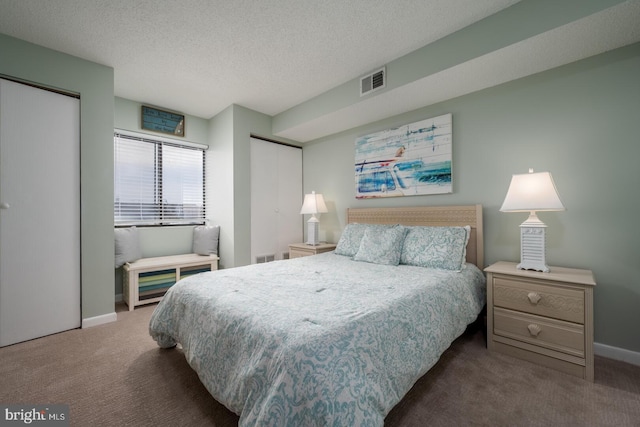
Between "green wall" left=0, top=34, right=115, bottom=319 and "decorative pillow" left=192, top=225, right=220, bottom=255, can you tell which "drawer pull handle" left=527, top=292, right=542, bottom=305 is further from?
"green wall" left=0, top=34, right=115, bottom=319

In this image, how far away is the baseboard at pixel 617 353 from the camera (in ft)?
6.24

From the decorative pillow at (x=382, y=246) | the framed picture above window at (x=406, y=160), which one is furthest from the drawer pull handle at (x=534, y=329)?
the framed picture above window at (x=406, y=160)

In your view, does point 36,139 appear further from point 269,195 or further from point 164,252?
point 269,195

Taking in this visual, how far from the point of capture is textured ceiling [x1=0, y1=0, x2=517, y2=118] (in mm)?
1948

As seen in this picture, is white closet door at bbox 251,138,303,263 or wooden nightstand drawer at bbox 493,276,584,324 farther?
white closet door at bbox 251,138,303,263

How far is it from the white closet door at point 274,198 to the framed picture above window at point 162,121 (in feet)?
3.56

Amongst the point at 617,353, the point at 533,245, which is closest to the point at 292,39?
the point at 533,245

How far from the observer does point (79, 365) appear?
1.94 m

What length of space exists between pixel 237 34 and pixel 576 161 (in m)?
2.98

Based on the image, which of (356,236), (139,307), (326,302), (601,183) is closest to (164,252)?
(139,307)

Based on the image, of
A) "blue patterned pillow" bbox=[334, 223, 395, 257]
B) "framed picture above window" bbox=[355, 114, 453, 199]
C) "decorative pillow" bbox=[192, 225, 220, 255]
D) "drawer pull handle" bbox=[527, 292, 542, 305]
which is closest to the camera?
"drawer pull handle" bbox=[527, 292, 542, 305]

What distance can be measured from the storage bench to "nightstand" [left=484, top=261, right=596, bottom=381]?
3306 millimetres

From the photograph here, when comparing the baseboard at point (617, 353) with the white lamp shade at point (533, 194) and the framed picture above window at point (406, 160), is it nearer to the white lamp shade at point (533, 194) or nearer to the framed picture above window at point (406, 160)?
the white lamp shade at point (533, 194)

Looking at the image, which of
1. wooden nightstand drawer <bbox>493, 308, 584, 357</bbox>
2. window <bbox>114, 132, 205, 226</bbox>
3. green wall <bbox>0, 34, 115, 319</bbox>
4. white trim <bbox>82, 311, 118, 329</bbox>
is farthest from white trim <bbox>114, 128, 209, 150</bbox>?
wooden nightstand drawer <bbox>493, 308, 584, 357</bbox>
